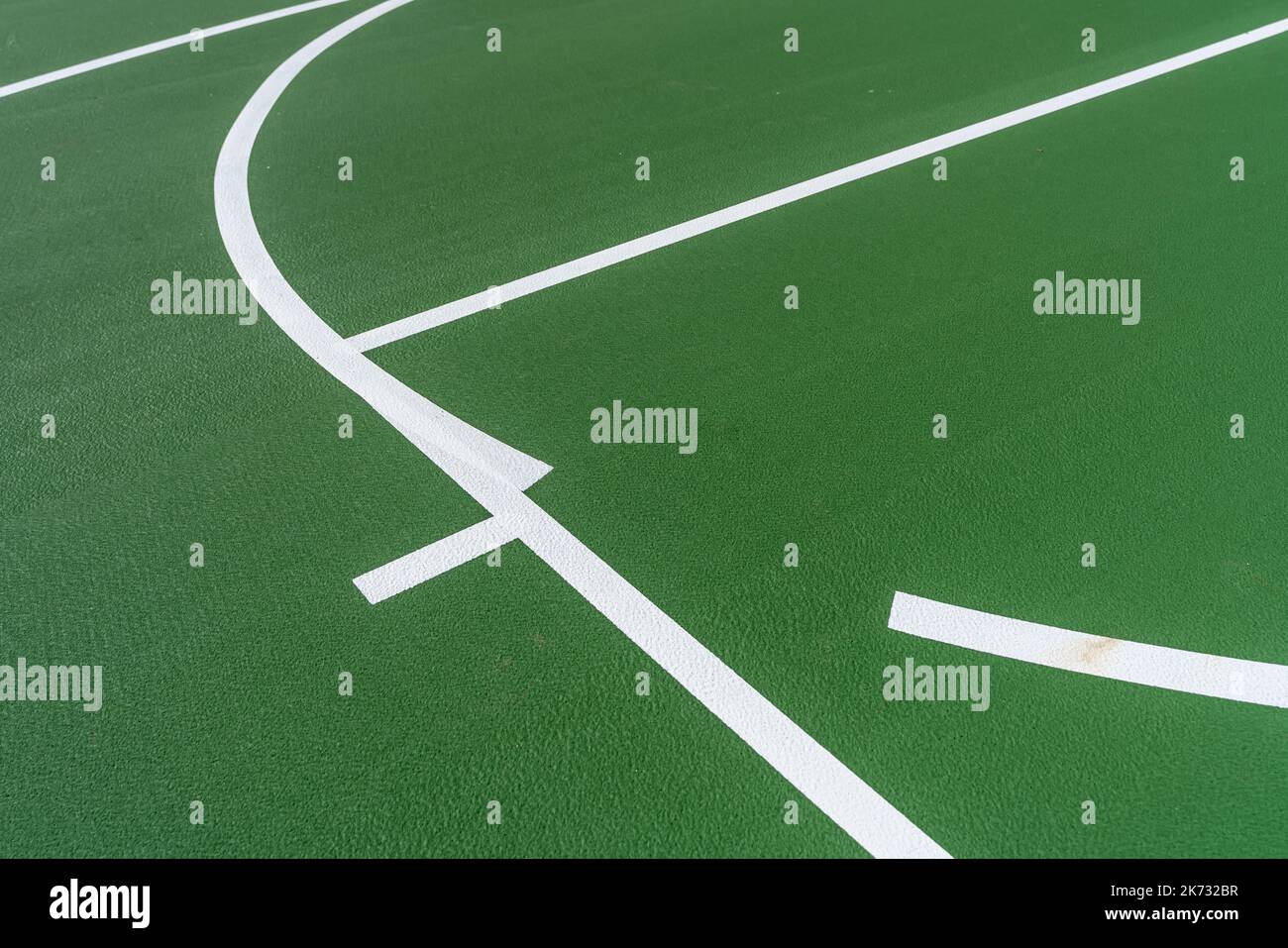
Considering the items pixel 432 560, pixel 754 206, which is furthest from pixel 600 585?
pixel 754 206

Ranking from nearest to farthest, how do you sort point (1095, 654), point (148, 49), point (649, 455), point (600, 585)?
point (1095, 654), point (600, 585), point (649, 455), point (148, 49)

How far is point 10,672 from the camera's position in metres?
3.86

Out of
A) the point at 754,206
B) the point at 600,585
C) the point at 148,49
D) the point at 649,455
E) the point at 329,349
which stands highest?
the point at 148,49

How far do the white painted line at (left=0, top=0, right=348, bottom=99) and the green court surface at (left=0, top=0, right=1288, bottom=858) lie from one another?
7.1 inches

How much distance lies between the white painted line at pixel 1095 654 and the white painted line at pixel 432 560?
1.54m

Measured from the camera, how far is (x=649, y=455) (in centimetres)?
475

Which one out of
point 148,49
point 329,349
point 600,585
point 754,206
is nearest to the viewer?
point 600,585

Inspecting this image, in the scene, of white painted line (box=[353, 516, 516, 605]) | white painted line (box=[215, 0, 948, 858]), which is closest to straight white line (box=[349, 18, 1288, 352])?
white painted line (box=[215, 0, 948, 858])

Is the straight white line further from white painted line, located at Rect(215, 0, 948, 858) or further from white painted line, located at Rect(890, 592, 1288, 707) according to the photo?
white painted line, located at Rect(890, 592, 1288, 707)

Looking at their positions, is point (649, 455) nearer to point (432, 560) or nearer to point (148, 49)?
point (432, 560)

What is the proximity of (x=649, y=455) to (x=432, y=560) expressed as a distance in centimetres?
104

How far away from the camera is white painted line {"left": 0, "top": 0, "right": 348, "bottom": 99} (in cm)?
826

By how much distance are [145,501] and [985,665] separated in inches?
130
